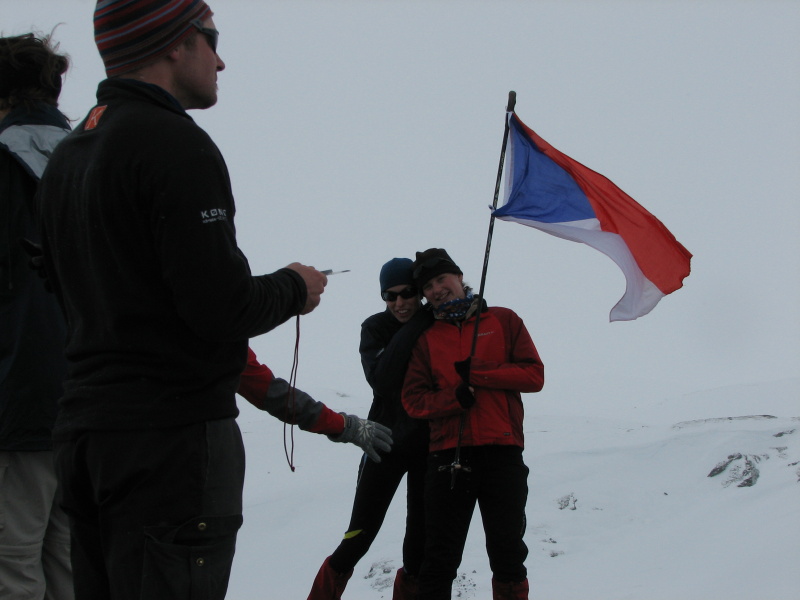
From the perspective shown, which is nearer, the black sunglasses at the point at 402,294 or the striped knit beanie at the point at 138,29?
the striped knit beanie at the point at 138,29

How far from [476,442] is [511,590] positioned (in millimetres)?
726

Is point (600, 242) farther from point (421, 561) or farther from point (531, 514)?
point (531, 514)

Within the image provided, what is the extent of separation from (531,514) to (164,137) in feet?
21.6

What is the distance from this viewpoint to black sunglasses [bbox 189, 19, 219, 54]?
82.8 inches

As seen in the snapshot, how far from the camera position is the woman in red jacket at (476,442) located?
3.92m

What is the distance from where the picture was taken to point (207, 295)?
182 cm

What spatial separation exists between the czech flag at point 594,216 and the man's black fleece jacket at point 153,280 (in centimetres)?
274

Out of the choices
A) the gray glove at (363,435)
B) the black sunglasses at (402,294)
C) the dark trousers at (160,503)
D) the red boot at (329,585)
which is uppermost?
the black sunglasses at (402,294)

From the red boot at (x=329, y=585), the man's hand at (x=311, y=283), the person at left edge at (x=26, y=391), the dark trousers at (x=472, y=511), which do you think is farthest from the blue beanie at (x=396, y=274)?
the man's hand at (x=311, y=283)

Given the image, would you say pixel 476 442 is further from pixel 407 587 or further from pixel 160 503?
pixel 160 503

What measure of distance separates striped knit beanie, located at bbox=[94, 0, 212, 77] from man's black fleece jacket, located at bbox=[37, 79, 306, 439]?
0.60 ft

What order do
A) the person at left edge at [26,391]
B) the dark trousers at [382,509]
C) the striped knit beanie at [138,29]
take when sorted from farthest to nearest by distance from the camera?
the dark trousers at [382,509] → the person at left edge at [26,391] → the striped knit beanie at [138,29]

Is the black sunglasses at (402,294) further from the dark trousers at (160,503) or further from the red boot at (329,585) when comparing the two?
the dark trousers at (160,503)

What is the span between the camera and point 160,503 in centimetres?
182
